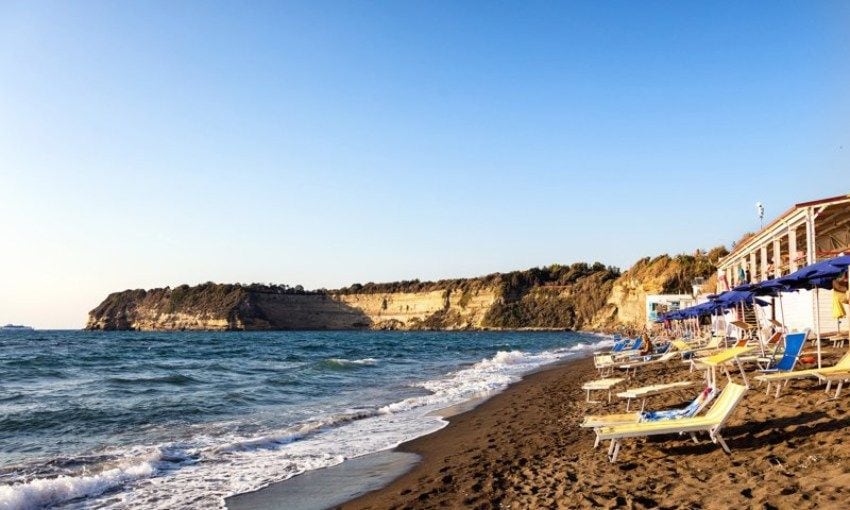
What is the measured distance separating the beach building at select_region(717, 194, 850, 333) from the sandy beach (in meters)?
9.84

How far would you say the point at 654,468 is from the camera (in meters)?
5.83

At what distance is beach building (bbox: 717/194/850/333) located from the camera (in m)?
17.3

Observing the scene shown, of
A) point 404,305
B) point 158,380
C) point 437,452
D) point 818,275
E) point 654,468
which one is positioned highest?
point 818,275

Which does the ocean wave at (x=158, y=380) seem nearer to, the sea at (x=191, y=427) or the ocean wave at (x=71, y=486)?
the sea at (x=191, y=427)

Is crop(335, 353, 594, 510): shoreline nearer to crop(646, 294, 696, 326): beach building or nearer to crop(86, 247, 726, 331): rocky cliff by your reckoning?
crop(646, 294, 696, 326): beach building

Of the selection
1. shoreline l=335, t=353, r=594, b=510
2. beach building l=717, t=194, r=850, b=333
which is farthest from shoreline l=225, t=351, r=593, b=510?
beach building l=717, t=194, r=850, b=333

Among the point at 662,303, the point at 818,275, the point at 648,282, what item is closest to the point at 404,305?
the point at 648,282

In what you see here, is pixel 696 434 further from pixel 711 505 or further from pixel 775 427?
pixel 711 505

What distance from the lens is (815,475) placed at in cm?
485

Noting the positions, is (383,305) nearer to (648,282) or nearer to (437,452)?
(648,282)

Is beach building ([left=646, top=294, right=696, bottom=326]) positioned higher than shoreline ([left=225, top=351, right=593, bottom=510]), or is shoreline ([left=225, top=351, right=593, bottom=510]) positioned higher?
beach building ([left=646, top=294, right=696, bottom=326])

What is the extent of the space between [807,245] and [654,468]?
14.6m

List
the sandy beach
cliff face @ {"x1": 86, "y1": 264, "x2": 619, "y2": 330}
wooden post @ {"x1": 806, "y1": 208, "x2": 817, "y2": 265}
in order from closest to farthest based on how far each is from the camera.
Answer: the sandy beach → wooden post @ {"x1": 806, "y1": 208, "x2": 817, "y2": 265} → cliff face @ {"x1": 86, "y1": 264, "x2": 619, "y2": 330}

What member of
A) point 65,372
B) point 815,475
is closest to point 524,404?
point 815,475
